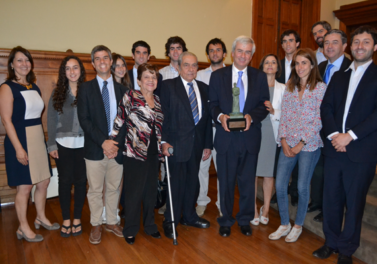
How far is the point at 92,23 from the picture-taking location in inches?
168

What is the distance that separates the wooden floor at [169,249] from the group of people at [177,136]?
94 mm

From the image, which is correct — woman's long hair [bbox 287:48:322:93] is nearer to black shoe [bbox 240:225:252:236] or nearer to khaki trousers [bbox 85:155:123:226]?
black shoe [bbox 240:225:252:236]

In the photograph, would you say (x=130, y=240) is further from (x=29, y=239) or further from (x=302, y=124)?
(x=302, y=124)

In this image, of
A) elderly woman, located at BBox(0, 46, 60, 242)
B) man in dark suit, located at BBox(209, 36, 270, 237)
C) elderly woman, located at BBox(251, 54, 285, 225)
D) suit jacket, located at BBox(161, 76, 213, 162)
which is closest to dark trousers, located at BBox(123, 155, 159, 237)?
suit jacket, located at BBox(161, 76, 213, 162)

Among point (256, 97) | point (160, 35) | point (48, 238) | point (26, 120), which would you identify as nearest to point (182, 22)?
point (160, 35)

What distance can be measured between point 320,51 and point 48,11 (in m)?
3.58

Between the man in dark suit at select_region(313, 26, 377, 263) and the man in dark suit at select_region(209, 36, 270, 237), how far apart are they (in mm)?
609

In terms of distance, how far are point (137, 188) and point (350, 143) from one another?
1.85m

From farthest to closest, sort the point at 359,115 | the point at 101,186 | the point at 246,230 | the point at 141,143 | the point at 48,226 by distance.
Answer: the point at 48,226 < the point at 246,230 < the point at 101,186 < the point at 141,143 < the point at 359,115

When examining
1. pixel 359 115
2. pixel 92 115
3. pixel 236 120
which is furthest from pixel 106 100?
A: pixel 359 115

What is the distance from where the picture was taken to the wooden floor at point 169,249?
2533 millimetres

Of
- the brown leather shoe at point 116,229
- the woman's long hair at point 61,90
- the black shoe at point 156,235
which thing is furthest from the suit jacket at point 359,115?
the woman's long hair at point 61,90

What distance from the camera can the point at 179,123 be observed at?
2828 millimetres

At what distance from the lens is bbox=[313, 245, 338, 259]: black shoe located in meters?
2.54
